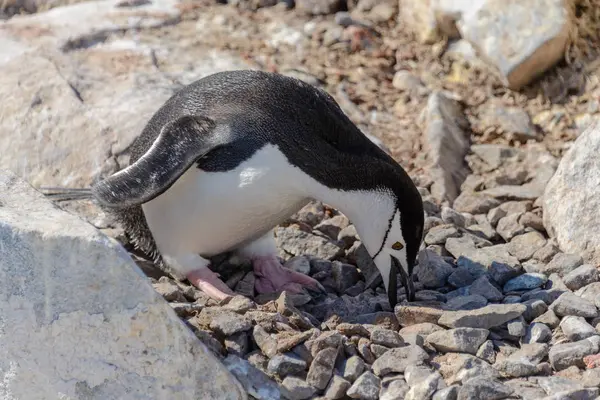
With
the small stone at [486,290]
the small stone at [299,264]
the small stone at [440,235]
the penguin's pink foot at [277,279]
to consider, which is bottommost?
the small stone at [299,264]

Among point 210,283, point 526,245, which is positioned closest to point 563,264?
point 526,245

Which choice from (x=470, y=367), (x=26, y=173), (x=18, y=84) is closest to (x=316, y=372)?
(x=470, y=367)

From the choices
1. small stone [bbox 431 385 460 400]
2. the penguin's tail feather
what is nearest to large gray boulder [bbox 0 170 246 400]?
small stone [bbox 431 385 460 400]

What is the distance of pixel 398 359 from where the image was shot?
349 cm

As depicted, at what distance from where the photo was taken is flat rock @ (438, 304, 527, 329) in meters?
3.71

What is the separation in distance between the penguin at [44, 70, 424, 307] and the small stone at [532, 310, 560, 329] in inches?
19.4

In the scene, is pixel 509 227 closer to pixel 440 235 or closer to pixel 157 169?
pixel 440 235

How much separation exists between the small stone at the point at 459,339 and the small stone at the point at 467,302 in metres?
0.27

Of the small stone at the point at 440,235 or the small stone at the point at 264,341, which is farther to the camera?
the small stone at the point at 440,235

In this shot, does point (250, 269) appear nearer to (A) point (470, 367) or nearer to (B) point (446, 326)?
(B) point (446, 326)

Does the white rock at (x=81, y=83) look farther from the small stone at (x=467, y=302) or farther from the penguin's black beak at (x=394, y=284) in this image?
the small stone at (x=467, y=302)

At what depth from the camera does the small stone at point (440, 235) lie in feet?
15.0

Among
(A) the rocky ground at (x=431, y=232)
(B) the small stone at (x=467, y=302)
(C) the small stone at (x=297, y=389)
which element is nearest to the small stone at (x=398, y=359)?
(A) the rocky ground at (x=431, y=232)

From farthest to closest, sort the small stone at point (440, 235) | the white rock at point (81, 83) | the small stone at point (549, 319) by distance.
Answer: the white rock at point (81, 83)
the small stone at point (440, 235)
the small stone at point (549, 319)
